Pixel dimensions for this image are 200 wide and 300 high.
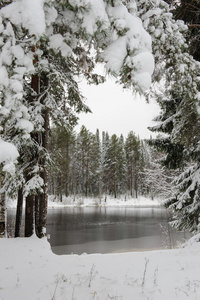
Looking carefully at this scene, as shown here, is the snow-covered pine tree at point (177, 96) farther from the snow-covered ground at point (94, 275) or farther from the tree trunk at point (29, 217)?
the tree trunk at point (29, 217)

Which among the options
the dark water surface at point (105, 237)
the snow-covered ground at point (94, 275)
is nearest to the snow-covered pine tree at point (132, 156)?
the dark water surface at point (105, 237)

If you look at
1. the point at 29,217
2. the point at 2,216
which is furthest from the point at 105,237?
the point at 29,217

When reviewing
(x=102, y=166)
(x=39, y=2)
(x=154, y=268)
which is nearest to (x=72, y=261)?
(x=154, y=268)

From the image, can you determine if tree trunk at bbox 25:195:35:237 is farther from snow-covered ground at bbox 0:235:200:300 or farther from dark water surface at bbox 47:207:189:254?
dark water surface at bbox 47:207:189:254

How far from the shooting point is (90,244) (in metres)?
12.7

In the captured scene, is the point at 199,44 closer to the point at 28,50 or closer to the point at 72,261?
the point at 28,50

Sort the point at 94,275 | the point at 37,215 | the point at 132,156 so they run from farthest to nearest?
the point at 132,156
the point at 37,215
the point at 94,275

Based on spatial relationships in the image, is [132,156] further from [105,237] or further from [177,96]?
[177,96]

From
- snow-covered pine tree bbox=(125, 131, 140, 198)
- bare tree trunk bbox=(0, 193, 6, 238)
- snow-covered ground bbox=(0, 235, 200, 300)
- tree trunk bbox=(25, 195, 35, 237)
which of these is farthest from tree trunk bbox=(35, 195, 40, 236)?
snow-covered pine tree bbox=(125, 131, 140, 198)

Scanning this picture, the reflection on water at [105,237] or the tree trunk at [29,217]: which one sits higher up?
the tree trunk at [29,217]

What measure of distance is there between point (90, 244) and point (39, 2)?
1233 cm

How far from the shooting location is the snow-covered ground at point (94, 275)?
3486mm

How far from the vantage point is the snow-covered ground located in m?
3.49

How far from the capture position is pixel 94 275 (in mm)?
4281
